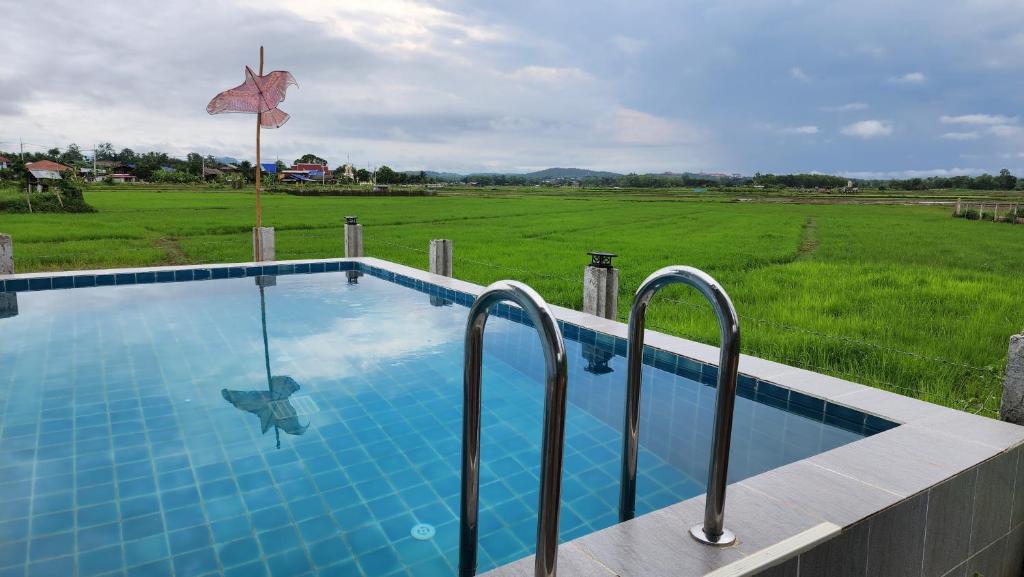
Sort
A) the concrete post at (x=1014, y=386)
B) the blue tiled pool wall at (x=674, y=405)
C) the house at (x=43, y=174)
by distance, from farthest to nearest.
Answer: the house at (x=43, y=174)
the blue tiled pool wall at (x=674, y=405)
the concrete post at (x=1014, y=386)

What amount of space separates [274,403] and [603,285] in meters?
2.93

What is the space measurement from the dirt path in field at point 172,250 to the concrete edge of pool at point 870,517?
1096cm

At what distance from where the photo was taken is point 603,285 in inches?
222

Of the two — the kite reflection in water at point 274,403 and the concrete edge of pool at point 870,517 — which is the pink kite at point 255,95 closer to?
the kite reflection in water at point 274,403

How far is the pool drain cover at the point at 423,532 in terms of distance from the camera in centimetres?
261

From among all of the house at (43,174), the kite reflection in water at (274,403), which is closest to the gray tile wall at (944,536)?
the kite reflection in water at (274,403)

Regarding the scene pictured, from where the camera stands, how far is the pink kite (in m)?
9.42

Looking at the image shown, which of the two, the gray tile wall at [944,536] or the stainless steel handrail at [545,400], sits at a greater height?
the stainless steel handrail at [545,400]

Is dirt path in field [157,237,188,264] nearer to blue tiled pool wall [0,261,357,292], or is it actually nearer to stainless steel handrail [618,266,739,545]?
blue tiled pool wall [0,261,357,292]

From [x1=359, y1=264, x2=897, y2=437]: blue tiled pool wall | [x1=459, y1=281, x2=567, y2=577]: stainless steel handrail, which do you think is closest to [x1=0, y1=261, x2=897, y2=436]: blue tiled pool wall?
[x1=359, y1=264, x2=897, y2=437]: blue tiled pool wall

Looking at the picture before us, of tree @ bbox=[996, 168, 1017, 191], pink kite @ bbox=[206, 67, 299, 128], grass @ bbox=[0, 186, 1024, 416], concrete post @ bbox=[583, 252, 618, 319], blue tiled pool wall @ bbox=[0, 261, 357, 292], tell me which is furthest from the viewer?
tree @ bbox=[996, 168, 1017, 191]

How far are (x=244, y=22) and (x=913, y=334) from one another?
10929 mm

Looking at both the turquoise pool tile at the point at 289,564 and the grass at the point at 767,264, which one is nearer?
the turquoise pool tile at the point at 289,564

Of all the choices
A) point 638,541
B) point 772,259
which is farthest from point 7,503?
point 772,259
